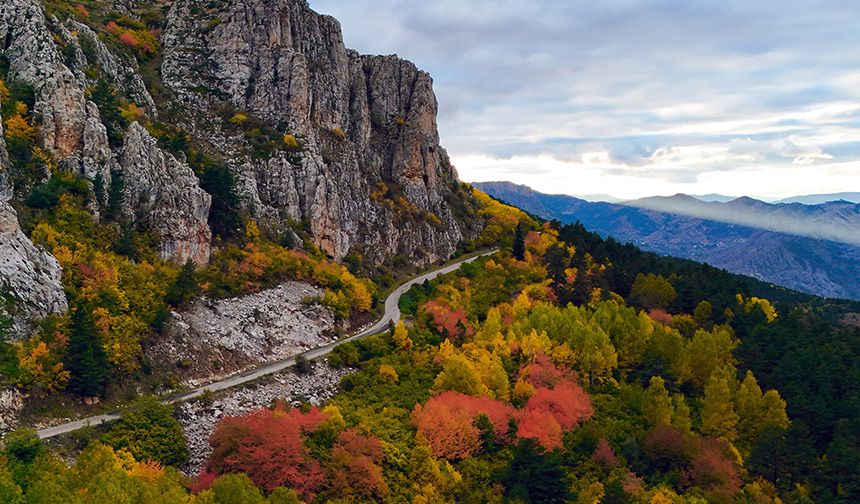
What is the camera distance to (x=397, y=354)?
6919cm

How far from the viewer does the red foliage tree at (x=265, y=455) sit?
41906mm

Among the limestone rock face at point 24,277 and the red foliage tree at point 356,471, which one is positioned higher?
the limestone rock face at point 24,277

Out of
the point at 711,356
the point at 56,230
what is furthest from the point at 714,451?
the point at 56,230

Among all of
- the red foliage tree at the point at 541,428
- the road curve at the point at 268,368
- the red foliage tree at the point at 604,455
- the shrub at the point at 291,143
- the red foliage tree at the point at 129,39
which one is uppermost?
the red foliage tree at the point at 129,39

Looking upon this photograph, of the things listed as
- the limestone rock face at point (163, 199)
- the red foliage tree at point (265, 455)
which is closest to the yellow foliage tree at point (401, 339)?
the limestone rock face at point (163, 199)

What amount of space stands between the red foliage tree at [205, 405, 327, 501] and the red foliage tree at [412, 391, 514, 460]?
11320mm

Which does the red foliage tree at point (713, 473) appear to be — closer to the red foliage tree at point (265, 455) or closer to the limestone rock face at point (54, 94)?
the red foliage tree at point (265, 455)

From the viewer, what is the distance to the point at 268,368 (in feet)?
199

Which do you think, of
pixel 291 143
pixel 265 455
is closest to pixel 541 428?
pixel 265 455

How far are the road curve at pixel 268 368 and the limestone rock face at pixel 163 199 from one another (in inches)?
633

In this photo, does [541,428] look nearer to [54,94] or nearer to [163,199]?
[163,199]

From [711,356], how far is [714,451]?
1921 cm

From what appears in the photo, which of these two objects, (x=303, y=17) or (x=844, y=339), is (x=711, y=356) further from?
(x=303, y=17)

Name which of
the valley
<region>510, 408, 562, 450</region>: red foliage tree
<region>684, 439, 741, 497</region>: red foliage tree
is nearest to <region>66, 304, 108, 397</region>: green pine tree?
the valley
